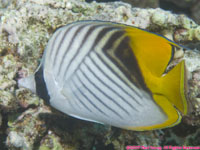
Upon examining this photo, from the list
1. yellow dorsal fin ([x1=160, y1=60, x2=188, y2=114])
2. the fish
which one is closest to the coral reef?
the fish

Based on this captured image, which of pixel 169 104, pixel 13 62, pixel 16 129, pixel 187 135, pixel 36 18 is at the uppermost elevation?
pixel 36 18

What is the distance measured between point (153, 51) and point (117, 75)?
8.9 inches

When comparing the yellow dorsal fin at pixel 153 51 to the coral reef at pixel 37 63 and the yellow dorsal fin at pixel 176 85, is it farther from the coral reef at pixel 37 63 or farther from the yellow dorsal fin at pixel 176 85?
the coral reef at pixel 37 63

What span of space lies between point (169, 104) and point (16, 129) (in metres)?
1.51

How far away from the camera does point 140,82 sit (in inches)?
37.2

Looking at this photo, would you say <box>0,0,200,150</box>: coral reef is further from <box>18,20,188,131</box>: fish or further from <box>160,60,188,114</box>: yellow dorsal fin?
<box>160,60,188,114</box>: yellow dorsal fin

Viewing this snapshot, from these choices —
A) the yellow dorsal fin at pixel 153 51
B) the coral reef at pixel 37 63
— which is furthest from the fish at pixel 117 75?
the coral reef at pixel 37 63

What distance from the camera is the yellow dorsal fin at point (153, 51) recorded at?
0.90m

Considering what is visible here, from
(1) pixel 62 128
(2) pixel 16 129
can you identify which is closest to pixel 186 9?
(1) pixel 62 128

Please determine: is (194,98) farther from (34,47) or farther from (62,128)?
(34,47)

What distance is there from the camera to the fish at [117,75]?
2.97ft

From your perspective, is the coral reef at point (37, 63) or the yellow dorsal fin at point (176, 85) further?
the coral reef at point (37, 63)

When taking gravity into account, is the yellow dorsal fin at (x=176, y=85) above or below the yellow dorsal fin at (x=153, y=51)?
below

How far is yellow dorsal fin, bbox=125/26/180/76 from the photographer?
35.3 inches
